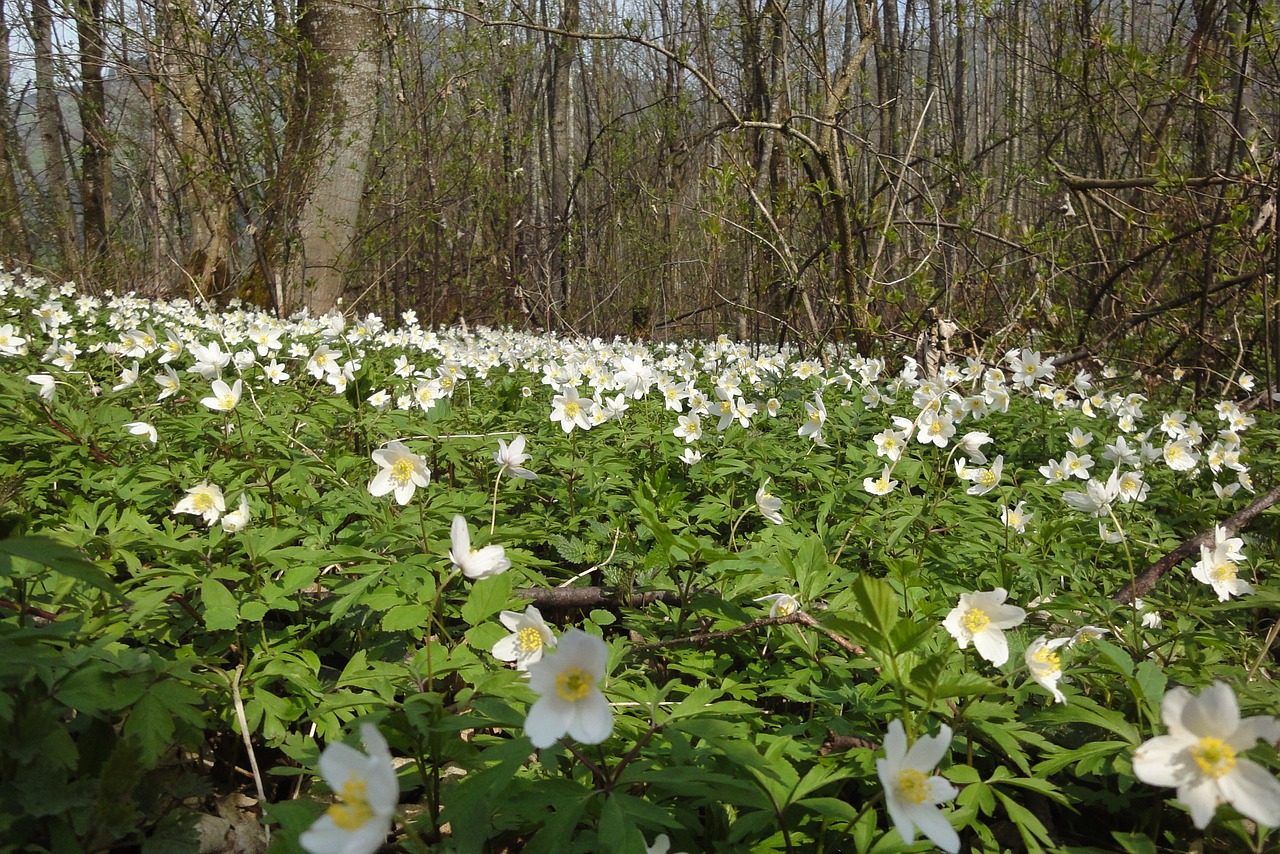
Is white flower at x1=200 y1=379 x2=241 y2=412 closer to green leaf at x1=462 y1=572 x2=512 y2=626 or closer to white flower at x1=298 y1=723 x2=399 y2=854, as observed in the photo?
green leaf at x1=462 y1=572 x2=512 y2=626

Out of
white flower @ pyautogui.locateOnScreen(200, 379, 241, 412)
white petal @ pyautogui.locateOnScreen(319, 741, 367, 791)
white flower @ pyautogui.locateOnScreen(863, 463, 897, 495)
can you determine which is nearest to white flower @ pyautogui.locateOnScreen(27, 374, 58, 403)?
white flower @ pyautogui.locateOnScreen(200, 379, 241, 412)

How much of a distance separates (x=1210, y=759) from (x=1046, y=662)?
0.46 meters

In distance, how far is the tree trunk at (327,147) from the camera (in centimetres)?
899

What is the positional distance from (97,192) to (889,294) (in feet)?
46.2

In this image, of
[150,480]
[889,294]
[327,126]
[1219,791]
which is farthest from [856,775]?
[327,126]

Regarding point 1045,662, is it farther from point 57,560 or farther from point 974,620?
point 57,560

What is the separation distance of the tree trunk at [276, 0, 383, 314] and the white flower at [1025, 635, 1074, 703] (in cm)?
932

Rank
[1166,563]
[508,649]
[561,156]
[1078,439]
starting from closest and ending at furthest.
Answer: [508,649] < [1166,563] < [1078,439] < [561,156]

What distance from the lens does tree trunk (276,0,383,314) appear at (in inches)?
354

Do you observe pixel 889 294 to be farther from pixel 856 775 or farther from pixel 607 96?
pixel 607 96

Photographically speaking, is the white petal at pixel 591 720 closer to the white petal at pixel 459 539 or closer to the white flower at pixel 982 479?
the white petal at pixel 459 539

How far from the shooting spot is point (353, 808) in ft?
3.39

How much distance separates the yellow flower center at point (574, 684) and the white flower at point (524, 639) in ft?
1.27

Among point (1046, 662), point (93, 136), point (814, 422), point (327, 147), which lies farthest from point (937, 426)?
point (93, 136)
